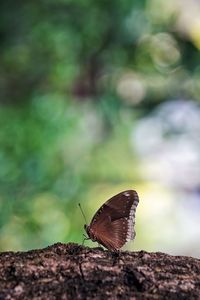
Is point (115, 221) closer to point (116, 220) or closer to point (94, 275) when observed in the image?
point (116, 220)

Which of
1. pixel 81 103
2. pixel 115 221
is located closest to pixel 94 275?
pixel 115 221

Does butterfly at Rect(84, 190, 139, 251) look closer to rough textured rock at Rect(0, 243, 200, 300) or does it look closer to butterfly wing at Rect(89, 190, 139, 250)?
butterfly wing at Rect(89, 190, 139, 250)

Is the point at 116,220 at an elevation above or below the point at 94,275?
above

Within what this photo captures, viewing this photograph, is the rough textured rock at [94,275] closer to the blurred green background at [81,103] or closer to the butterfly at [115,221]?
the butterfly at [115,221]

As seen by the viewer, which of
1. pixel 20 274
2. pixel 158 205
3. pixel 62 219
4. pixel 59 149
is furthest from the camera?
pixel 158 205

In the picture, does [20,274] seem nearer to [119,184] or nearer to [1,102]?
[1,102]

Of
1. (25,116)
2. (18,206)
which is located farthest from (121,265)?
(25,116)
